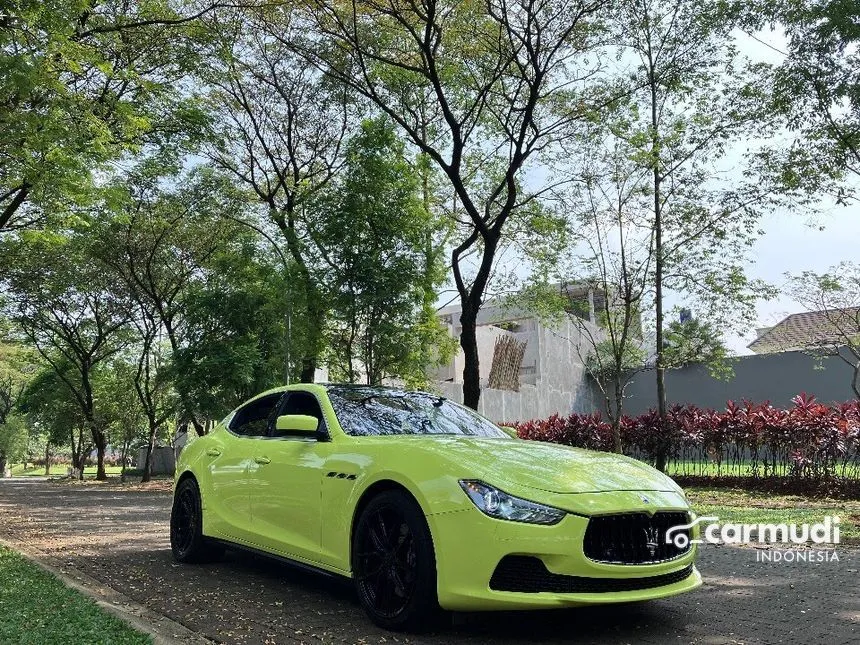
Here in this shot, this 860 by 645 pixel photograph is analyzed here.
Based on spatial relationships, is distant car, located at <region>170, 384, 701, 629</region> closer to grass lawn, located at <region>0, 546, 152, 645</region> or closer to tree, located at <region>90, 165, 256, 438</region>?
grass lawn, located at <region>0, 546, 152, 645</region>

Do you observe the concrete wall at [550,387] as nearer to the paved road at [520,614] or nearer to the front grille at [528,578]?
the paved road at [520,614]

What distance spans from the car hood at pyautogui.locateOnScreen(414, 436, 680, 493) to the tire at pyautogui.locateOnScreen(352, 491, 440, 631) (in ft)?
1.34

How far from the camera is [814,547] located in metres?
7.56

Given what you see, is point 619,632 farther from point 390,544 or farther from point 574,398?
point 574,398

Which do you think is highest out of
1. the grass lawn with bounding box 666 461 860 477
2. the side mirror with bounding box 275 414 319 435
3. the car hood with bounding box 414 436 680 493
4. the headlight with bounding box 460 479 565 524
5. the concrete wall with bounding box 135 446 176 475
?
the side mirror with bounding box 275 414 319 435

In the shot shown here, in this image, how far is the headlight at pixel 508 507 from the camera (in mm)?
3979

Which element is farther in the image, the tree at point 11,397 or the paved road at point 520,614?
the tree at point 11,397

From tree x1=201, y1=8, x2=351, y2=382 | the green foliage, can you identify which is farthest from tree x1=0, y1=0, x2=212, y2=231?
the green foliage

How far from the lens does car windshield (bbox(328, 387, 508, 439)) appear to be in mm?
5402

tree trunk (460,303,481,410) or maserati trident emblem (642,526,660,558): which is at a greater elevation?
tree trunk (460,303,481,410)

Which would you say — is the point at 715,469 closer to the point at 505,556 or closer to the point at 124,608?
the point at 505,556

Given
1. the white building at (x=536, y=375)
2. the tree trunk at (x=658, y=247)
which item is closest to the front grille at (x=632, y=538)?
the tree trunk at (x=658, y=247)

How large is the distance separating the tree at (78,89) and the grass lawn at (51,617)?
4.37 m

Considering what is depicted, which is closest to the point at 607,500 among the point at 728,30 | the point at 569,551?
the point at 569,551
